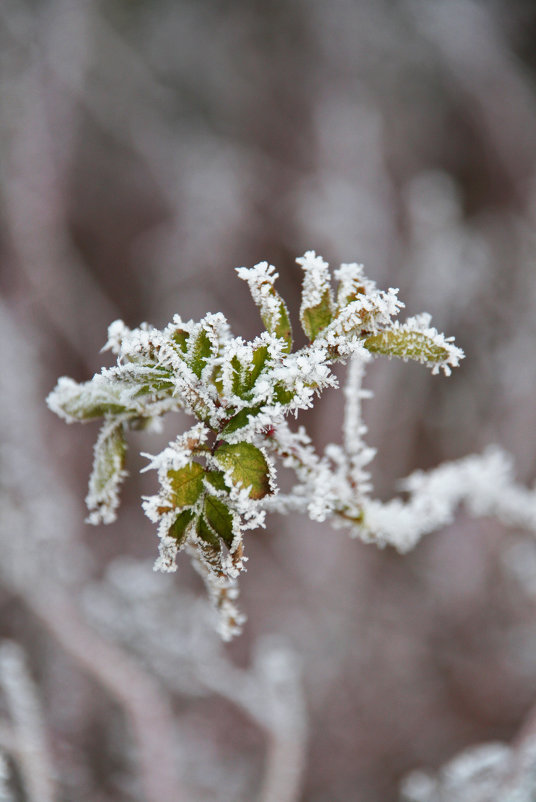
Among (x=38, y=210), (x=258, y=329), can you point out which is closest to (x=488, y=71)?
(x=258, y=329)

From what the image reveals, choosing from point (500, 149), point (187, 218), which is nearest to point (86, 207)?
point (187, 218)

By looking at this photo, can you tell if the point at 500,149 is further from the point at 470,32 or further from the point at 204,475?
the point at 204,475

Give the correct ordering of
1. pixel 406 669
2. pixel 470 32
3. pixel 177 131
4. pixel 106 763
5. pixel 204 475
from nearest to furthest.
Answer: pixel 204 475 → pixel 106 763 → pixel 406 669 → pixel 470 32 → pixel 177 131

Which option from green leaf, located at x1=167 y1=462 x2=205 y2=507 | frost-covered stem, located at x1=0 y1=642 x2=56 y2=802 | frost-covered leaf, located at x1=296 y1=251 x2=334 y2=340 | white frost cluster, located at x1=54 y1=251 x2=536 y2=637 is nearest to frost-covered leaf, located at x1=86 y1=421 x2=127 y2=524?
white frost cluster, located at x1=54 y1=251 x2=536 y2=637

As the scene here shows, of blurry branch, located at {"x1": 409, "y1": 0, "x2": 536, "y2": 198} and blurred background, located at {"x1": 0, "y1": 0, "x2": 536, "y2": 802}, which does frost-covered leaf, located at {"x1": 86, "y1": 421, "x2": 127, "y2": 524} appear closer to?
blurred background, located at {"x1": 0, "y1": 0, "x2": 536, "y2": 802}

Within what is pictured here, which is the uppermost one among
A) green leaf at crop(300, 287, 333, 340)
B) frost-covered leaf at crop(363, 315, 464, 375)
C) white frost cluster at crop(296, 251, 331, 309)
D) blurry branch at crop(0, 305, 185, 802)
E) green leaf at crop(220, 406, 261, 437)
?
blurry branch at crop(0, 305, 185, 802)

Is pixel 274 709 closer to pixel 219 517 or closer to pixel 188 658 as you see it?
pixel 188 658
